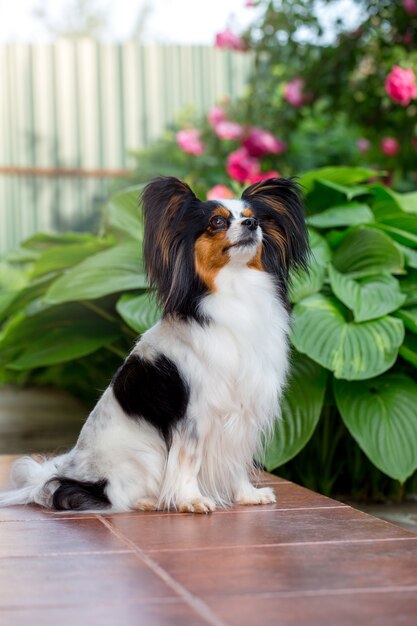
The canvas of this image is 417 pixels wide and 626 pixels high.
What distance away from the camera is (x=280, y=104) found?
8.18 meters

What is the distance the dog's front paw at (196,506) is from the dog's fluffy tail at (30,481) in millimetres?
418

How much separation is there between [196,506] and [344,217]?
2.03 m

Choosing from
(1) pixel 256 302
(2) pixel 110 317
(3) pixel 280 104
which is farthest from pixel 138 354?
(3) pixel 280 104

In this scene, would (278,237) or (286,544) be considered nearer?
(286,544)

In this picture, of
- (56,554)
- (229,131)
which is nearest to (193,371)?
(56,554)

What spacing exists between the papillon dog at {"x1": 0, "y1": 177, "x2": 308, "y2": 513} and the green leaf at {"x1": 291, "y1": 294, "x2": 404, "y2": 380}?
0.65 metres

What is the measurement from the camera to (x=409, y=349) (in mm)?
3957

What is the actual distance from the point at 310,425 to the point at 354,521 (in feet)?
3.25

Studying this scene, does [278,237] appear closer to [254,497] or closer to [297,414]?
[254,497]

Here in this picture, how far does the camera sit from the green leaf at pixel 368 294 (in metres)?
3.84

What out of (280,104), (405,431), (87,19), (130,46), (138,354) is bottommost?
(405,431)

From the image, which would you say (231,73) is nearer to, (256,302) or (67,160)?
(67,160)

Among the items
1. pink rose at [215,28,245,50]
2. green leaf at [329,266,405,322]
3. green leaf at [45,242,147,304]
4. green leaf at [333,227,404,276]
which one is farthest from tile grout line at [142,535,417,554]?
pink rose at [215,28,245,50]

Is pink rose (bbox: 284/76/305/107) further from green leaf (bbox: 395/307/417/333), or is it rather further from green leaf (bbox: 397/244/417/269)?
green leaf (bbox: 395/307/417/333)
